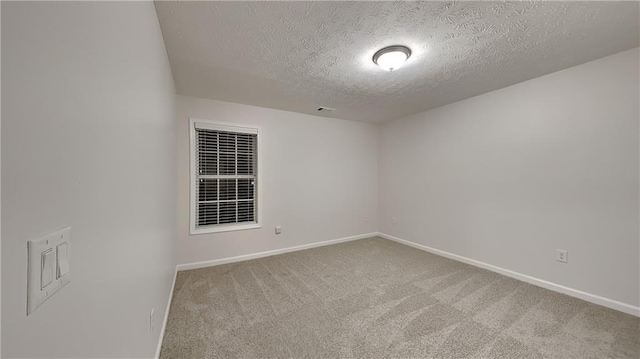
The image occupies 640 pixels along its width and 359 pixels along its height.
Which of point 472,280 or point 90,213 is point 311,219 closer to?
point 472,280

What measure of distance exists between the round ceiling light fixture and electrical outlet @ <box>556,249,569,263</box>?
2632mm

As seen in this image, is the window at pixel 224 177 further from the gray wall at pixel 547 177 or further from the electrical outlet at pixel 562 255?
the electrical outlet at pixel 562 255

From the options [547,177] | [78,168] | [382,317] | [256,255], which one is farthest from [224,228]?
[547,177]

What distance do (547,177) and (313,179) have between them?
3077mm

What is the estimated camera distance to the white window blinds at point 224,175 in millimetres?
3297

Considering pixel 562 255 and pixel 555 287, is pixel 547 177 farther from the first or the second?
pixel 555 287

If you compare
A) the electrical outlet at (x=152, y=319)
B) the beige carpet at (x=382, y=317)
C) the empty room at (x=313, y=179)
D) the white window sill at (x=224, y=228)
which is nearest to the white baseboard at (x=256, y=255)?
the empty room at (x=313, y=179)

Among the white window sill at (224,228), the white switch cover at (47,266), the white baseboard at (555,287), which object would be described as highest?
the white switch cover at (47,266)

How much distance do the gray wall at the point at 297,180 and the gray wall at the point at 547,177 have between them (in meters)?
1.24

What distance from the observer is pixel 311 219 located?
13.5ft

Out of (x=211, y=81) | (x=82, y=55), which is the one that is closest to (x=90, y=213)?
(x=82, y=55)

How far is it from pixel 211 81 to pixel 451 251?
403 cm

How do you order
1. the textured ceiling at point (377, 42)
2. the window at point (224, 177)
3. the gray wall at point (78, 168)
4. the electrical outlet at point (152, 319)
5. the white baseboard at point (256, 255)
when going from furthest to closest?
1. the window at point (224, 177)
2. the white baseboard at point (256, 255)
3. the textured ceiling at point (377, 42)
4. the electrical outlet at point (152, 319)
5. the gray wall at point (78, 168)

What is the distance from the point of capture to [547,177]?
257cm
